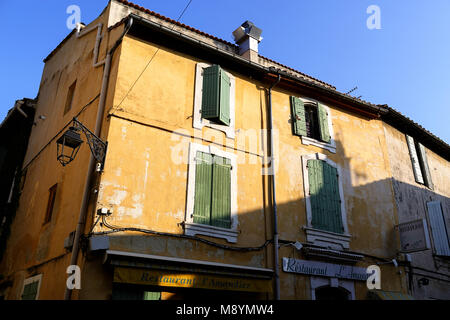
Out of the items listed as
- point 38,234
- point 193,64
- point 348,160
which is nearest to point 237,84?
point 193,64

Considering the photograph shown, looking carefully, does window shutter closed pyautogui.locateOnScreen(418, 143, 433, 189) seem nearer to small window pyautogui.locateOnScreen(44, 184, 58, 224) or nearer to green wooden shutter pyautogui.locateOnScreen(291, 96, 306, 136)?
green wooden shutter pyautogui.locateOnScreen(291, 96, 306, 136)

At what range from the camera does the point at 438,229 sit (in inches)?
539

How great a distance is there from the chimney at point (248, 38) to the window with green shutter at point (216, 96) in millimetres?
2945

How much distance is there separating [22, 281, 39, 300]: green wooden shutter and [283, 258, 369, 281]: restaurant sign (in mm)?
5688

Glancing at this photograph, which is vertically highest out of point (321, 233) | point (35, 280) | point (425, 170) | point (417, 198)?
point (425, 170)

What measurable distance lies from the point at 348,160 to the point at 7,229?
34.3 feet

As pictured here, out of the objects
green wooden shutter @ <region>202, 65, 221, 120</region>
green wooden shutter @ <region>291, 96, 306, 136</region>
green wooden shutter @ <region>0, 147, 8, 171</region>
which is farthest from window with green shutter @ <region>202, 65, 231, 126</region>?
green wooden shutter @ <region>0, 147, 8, 171</region>

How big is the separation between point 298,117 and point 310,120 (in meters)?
0.84

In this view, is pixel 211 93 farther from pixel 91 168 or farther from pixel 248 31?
pixel 248 31

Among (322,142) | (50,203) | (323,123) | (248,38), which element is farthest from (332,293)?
(248,38)

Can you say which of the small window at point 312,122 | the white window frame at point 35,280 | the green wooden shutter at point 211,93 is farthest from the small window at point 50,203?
the small window at point 312,122

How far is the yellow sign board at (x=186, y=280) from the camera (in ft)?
24.6

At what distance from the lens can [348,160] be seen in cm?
1230

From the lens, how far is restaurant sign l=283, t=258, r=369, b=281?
9.82m
